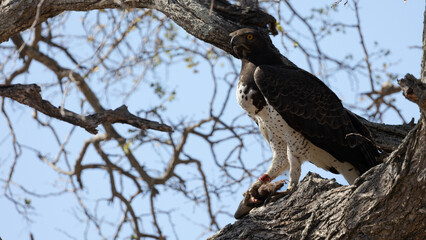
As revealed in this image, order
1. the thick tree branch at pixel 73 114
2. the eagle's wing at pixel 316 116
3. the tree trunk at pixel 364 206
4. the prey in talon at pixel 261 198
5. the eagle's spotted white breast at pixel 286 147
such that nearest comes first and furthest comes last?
the tree trunk at pixel 364 206
the prey in talon at pixel 261 198
the thick tree branch at pixel 73 114
the eagle's wing at pixel 316 116
the eagle's spotted white breast at pixel 286 147

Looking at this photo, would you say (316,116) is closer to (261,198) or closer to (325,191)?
(261,198)

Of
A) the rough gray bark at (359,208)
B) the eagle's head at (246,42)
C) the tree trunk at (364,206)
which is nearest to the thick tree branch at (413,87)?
the tree trunk at (364,206)

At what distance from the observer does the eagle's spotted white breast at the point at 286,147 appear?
514cm

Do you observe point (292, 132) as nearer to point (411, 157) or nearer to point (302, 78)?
point (302, 78)

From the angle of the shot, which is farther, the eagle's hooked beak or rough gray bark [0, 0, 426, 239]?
the eagle's hooked beak

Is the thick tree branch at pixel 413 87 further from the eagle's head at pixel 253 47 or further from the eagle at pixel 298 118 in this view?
the eagle's head at pixel 253 47

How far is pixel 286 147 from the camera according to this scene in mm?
5391

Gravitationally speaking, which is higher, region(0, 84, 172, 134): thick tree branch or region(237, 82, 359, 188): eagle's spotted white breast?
region(0, 84, 172, 134): thick tree branch

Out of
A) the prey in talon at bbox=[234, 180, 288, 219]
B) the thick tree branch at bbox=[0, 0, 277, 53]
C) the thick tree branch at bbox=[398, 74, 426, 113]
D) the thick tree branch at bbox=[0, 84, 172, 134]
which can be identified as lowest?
the thick tree branch at bbox=[398, 74, 426, 113]

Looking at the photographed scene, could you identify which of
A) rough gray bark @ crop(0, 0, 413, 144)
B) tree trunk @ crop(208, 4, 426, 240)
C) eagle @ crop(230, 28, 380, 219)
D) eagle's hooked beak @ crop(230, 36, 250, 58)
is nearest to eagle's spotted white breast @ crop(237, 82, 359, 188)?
eagle @ crop(230, 28, 380, 219)

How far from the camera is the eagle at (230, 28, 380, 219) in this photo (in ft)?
16.6

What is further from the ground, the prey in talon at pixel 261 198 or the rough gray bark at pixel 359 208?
the prey in talon at pixel 261 198

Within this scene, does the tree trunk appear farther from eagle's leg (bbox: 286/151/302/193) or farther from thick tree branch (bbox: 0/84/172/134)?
thick tree branch (bbox: 0/84/172/134)

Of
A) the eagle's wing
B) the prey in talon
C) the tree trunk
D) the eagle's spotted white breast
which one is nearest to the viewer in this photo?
the tree trunk
